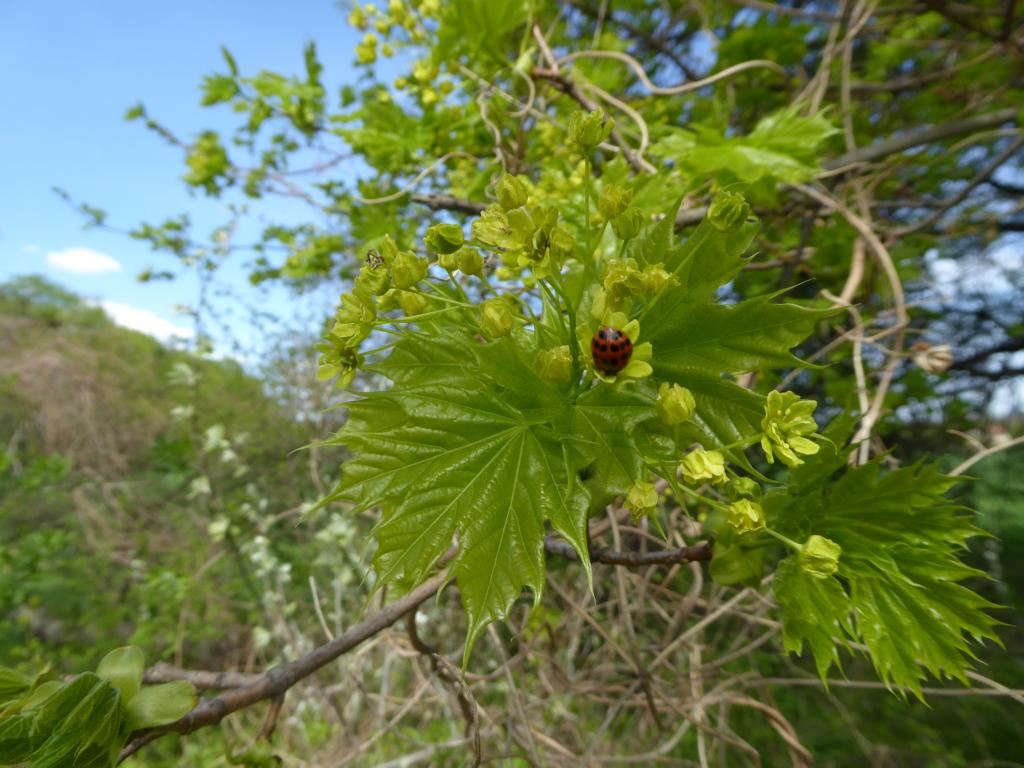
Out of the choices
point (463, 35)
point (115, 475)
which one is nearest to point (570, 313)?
point (463, 35)

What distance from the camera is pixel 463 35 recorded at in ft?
3.92

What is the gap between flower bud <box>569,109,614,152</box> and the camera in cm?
49

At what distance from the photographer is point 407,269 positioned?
48 centimetres

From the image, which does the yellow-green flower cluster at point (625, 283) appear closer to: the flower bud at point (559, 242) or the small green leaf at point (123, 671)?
the flower bud at point (559, 242)

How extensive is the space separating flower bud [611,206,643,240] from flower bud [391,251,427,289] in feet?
0.56

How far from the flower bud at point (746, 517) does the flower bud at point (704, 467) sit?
0.03m

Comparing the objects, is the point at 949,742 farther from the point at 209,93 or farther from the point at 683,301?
the point at 209,93

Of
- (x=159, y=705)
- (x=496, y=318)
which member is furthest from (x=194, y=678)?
(x=496, y=318)

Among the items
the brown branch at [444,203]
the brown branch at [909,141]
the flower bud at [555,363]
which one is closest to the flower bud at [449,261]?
the flower bud at [555,363]

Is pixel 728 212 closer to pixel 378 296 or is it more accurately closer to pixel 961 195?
pixel 378 296

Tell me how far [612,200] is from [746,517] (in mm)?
281

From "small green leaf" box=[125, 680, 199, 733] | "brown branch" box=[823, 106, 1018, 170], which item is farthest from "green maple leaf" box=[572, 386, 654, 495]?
"brown branch" box=[823, 106, 1018, 170]

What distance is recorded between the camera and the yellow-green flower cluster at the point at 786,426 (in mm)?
433

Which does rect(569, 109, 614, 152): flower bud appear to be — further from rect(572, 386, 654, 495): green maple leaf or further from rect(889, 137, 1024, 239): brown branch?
rect(889, 137, 1024, 239): brown branch
